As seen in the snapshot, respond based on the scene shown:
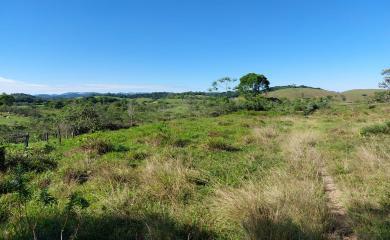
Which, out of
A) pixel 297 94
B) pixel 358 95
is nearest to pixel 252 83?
pixel 297 94

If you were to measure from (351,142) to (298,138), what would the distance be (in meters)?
A: 1.94

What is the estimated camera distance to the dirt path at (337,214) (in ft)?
15.1

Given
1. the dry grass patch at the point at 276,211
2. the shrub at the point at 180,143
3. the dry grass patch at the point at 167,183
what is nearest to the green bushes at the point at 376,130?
the shrub at the point at 180,143

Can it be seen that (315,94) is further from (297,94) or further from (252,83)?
(252,83)

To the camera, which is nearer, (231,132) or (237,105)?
(231,132)

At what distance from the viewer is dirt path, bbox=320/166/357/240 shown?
4.60 meters

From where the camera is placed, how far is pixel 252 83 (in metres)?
80.7

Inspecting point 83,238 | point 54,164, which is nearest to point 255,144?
point 54,164

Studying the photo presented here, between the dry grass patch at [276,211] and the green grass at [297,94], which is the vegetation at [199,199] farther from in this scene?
the green grass at [297,94]

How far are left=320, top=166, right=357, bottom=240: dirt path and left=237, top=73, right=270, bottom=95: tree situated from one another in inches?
2925

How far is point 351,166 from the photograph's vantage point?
8.13 metres

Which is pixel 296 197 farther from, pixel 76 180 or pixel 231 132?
pixel 231 132

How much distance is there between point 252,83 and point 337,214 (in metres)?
77.0

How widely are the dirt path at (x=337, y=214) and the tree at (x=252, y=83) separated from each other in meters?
74.3
